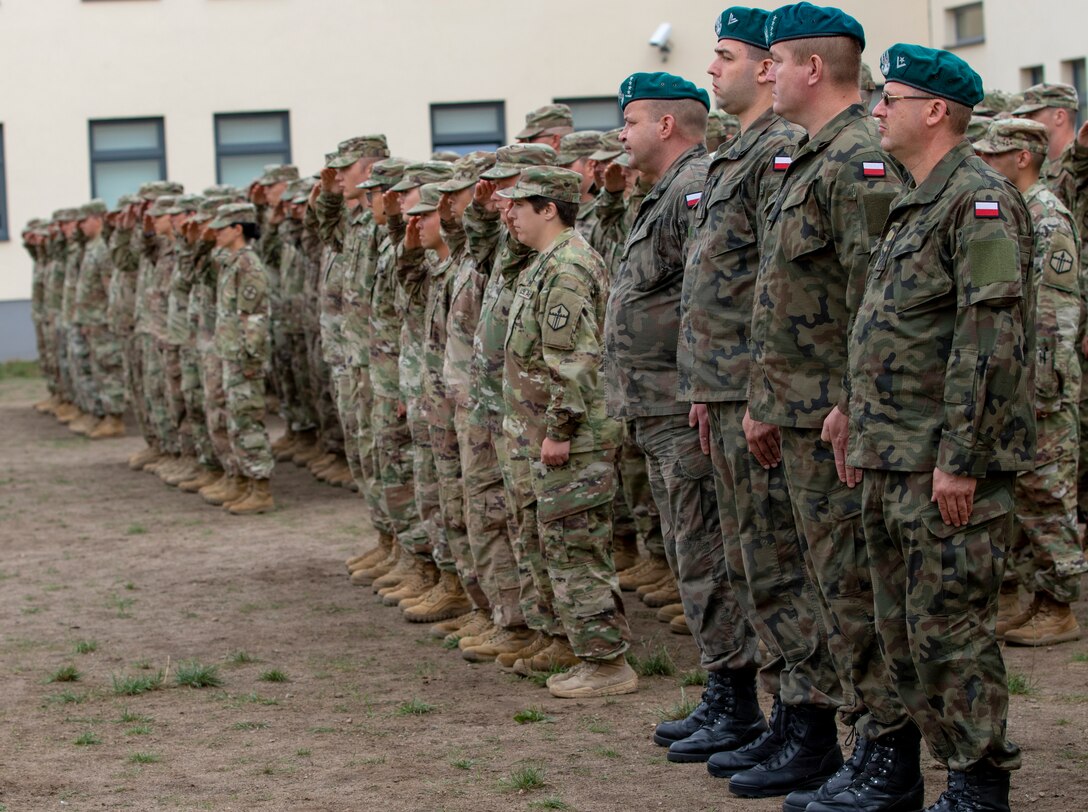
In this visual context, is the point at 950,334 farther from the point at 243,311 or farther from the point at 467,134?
the point at 467,134

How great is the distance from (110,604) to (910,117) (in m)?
6.42

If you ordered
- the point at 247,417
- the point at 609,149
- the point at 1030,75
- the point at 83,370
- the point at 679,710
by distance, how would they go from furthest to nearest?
the point at 1030,75, the point at 83,370, the point at 247,417, the point at 609,149, the point at 679,710

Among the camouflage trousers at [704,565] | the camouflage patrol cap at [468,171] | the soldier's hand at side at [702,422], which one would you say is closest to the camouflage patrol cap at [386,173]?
the camouflage patrol cap at [468,171]

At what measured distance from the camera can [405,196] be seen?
8555 mm

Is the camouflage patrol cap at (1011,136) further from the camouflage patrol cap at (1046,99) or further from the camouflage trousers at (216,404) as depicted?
the camouflage trousers at (216,404)

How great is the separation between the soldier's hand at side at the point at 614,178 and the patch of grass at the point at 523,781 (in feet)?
11.6

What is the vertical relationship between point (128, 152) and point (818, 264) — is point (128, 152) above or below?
above

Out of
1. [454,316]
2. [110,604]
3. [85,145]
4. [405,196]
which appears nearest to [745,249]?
[454,316]

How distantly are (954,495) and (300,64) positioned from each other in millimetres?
21877

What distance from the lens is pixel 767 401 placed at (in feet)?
15.9

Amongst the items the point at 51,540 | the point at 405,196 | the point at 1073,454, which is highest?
the point at 405,196

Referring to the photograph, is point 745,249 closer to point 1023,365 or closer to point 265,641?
point 1023,365

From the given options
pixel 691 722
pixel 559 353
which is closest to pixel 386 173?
pixel 559 353

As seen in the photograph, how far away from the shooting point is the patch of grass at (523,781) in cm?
556
